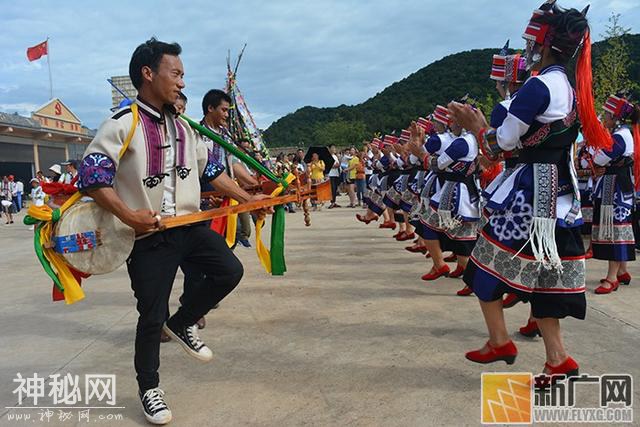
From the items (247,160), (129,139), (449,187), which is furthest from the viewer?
(449,187)

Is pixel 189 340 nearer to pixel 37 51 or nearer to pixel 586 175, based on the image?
pixel 586 175

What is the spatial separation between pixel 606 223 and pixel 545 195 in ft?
9.55

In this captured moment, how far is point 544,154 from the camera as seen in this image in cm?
270

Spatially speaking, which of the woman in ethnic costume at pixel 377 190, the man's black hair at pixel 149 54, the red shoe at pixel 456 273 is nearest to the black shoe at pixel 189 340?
the man's black hair at pixel 149 54

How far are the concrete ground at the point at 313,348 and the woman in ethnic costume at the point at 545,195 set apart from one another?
63cm

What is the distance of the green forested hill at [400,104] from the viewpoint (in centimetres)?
4247

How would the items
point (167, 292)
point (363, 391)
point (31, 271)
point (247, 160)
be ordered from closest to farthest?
point (167, 292) → point (363, 391) → point (247, 160) → point (31, 271)

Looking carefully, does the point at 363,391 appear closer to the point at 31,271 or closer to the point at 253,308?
the point at 253,308

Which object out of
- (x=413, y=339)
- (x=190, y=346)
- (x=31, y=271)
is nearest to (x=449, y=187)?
(x=413, y=339)

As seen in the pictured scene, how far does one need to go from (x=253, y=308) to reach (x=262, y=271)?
172 cm

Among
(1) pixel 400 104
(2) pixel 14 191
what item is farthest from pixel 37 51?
(1) pixel 400 104

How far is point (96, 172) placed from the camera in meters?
2.40

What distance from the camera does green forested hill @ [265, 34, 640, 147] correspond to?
42.5m

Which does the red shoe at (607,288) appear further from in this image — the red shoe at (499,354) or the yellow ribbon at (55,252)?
the yellow ribbon at (55,252)
